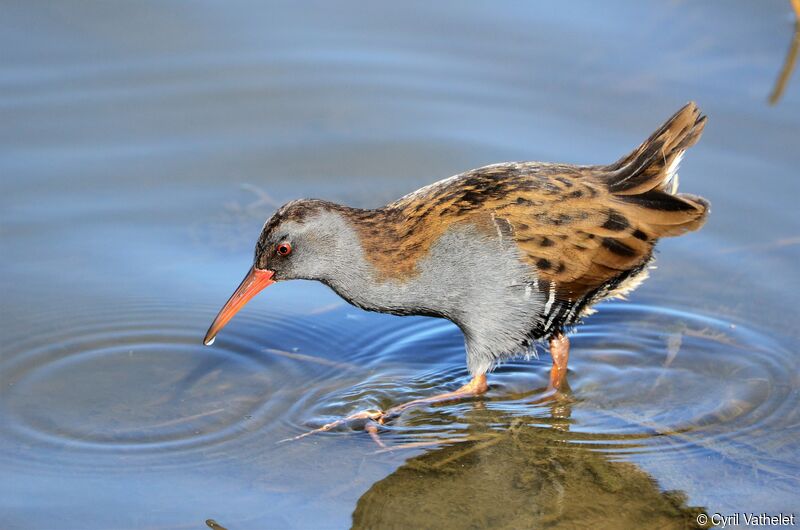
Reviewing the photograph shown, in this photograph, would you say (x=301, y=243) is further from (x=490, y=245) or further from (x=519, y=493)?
(x=519, y=493)

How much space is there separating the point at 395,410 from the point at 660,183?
170 cm

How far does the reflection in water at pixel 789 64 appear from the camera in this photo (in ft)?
27.5

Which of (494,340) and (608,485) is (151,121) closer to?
(494,340)

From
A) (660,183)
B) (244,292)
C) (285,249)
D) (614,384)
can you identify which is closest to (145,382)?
(244,292)

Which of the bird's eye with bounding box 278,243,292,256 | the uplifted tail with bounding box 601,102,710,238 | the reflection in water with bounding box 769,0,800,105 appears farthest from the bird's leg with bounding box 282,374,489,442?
the reflection in water with bounding box 769,0,800,105

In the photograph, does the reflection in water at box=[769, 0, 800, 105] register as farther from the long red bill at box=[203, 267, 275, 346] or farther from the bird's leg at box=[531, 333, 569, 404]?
the long red bill at box=[203, 267, 275, 346]

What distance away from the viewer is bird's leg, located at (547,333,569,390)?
610 cm

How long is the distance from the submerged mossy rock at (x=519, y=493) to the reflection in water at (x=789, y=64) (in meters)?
3.92

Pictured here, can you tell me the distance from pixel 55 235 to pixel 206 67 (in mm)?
2148

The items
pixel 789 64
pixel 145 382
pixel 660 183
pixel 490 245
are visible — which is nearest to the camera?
pixel 490 245

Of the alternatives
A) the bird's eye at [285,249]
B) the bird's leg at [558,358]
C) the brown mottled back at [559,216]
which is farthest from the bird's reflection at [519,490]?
the bird's eye at [285,249]

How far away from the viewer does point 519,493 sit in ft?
17.1

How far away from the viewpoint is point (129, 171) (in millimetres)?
7703

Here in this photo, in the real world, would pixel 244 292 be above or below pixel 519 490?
above
